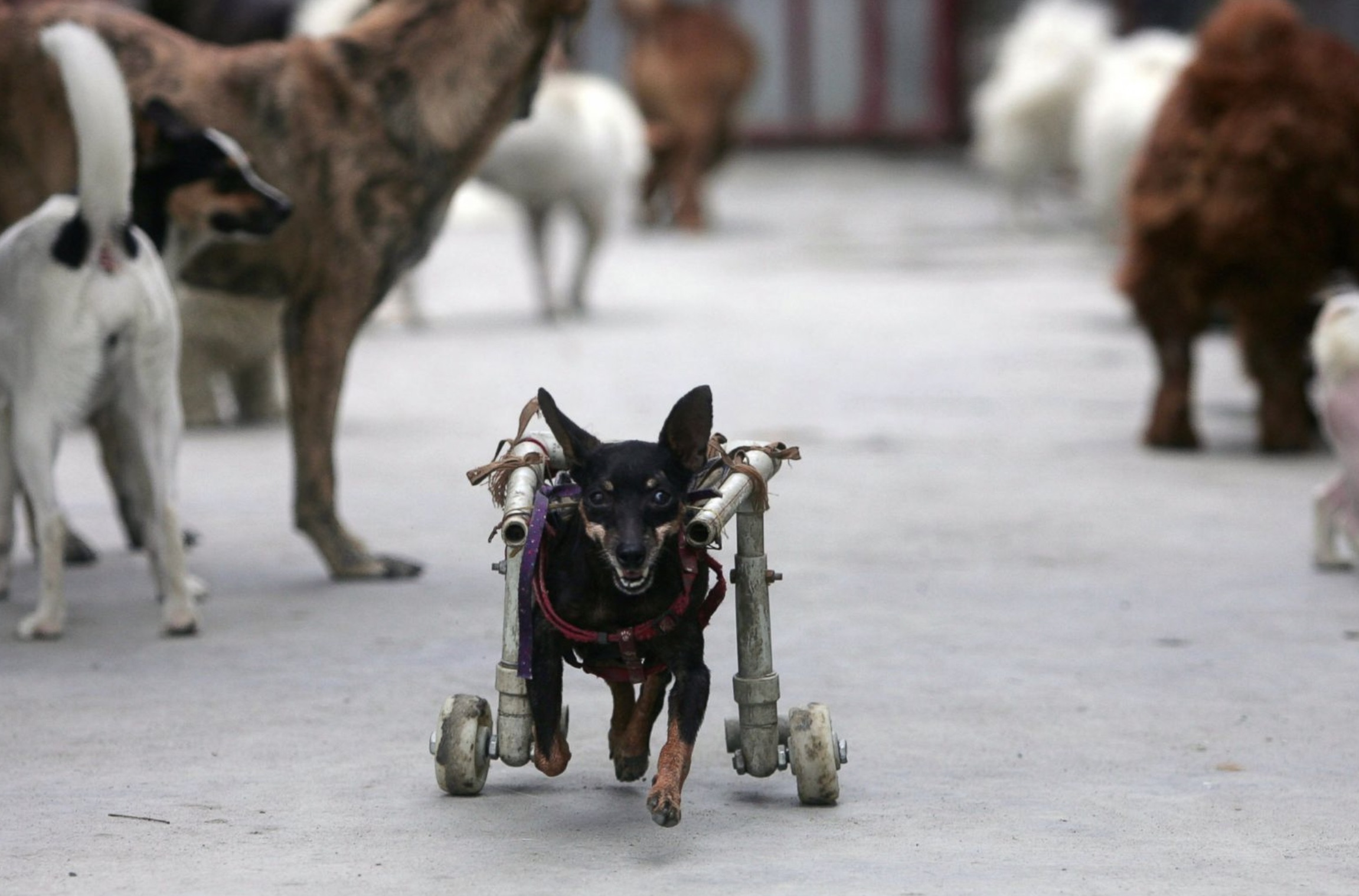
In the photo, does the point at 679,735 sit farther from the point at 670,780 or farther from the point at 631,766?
the point at 631,766

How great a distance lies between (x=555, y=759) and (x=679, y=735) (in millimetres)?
259

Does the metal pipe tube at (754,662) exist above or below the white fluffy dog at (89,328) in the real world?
below

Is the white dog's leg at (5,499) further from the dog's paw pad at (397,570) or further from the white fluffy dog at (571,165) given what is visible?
the white fluffy dog at (571,165)

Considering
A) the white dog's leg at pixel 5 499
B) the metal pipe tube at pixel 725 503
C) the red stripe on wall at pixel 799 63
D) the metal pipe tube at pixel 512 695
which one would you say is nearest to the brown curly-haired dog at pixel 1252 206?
the metal pipe tube at pixel 725 503

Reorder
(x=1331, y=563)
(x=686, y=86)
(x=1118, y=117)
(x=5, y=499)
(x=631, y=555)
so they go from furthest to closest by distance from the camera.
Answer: (x=686, y=86) → (x=1118, y=117) → (x=1331, y=563) → (x=5, y=499) → (x=631, y=555)

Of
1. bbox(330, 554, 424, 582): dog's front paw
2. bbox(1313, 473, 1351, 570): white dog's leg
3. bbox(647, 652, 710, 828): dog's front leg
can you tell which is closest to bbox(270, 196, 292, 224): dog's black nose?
bbox(330, 554, 424, 582): dog's front paw

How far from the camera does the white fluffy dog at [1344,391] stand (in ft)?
17.8

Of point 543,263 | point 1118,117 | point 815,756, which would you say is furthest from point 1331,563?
point 543,263

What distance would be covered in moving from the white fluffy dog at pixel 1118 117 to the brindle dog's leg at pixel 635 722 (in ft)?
26.5

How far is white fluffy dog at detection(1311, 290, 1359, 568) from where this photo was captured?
5422 mm

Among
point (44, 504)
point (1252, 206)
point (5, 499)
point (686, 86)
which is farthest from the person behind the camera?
point (686, 86)

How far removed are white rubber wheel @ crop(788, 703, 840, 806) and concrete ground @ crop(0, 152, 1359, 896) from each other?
0.13 ft

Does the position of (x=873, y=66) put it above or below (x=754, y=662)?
below

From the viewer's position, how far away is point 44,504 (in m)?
4.77
